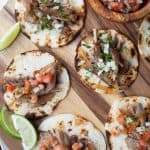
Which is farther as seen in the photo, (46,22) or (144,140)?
(46,22)

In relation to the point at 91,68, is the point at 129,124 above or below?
below

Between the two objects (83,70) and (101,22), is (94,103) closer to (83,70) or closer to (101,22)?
(83,70)

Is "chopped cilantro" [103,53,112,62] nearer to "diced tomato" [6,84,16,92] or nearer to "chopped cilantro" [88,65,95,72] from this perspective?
"chopped cilantro" [88,65,95,72]

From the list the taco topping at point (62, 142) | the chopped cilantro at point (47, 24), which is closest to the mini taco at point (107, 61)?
the chopped cilantro at point (47, 24)

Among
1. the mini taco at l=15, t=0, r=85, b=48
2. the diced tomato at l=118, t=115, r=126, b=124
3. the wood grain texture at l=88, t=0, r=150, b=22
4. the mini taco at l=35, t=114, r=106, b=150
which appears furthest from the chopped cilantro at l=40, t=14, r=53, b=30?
the diced tomato at l=118, t=115, r=126, b=124

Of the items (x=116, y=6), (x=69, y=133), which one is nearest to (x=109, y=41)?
(x=116, y=6)

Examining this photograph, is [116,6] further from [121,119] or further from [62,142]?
[62,142]

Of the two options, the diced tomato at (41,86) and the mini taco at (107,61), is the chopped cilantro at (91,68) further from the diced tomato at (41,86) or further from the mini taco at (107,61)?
the diced tomato at (41,86)
